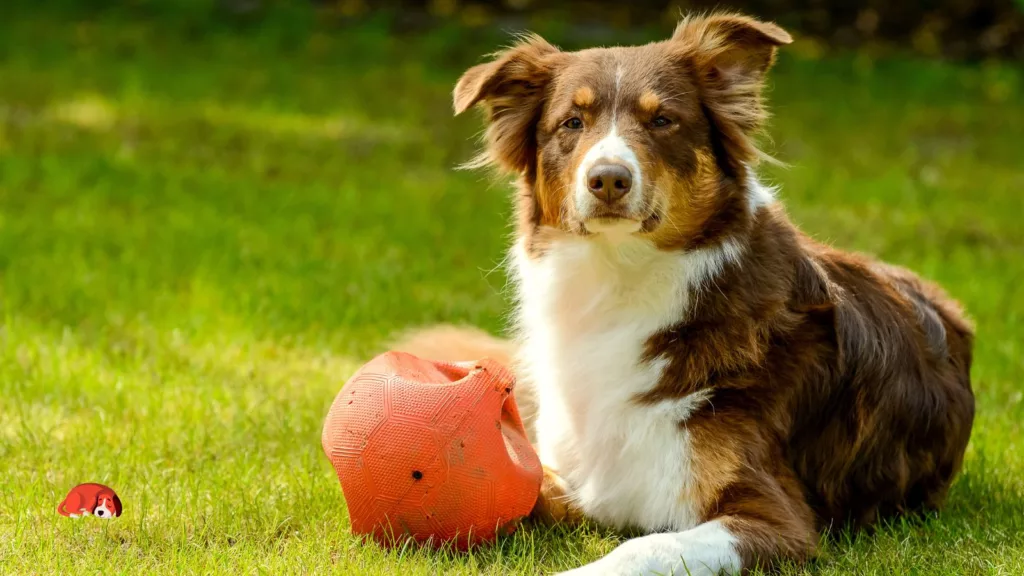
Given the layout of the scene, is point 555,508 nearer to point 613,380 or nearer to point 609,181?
point 613,380

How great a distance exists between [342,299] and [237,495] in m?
2.87

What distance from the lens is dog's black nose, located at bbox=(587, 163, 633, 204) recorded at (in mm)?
4133

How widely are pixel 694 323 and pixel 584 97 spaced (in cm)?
88

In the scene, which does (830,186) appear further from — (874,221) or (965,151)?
(965,151)

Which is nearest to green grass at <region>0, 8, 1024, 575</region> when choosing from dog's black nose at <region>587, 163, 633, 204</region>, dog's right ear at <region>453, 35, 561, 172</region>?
dog's black nose at <region>587, 163, 633, 204</region>

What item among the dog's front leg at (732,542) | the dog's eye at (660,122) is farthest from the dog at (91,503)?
the dog's eye at (660,122)

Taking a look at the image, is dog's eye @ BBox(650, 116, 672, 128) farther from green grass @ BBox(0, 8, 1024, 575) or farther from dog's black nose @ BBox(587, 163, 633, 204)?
green grass @ BBox(0, 8, 1024, 575)

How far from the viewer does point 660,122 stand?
4398 millimetres

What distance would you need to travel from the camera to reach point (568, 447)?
4.65 meters

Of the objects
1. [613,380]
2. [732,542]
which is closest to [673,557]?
[732,542]

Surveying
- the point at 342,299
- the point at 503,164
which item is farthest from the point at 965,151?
the point at 503,164

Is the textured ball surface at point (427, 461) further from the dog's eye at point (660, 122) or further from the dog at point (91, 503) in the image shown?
the dog's eye at point (660, 122)

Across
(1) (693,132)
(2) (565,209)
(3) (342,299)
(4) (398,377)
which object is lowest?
(3) (342,299)

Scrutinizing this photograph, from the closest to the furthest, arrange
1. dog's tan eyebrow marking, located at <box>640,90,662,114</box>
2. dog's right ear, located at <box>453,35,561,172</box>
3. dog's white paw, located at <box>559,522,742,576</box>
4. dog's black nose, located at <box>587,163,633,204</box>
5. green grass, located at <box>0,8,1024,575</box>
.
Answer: dog's white paw, located at <box>559,522,742,576</box>
dog's black nose, located at <box>587,163,633,204</box>
dog's tan eyebrow marking, located at <box>640,90,662,114</box>
green grass, located at <box>0,8,1024,575</box>
dog's right ear, located at <box>453,35,561,172</box>
